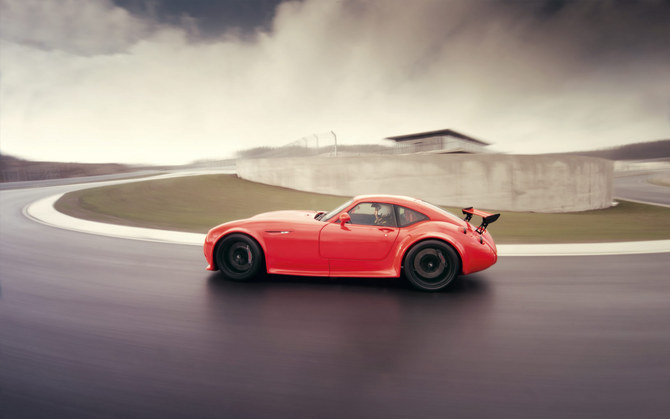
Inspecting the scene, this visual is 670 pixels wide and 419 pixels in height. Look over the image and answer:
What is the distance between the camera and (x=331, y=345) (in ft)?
9.37

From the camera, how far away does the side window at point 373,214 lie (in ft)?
13.9

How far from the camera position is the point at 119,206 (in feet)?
37.5

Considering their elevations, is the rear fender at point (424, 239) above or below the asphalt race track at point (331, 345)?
above

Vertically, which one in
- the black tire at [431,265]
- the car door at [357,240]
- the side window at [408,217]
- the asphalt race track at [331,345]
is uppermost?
the side window at [408,217]

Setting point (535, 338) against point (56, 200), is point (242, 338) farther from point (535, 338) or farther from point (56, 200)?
point (56, 200)

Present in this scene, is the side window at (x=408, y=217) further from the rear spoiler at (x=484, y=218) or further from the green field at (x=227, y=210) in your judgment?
the green field at (x=227, y=210)

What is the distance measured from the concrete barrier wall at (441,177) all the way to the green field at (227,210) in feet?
5.11

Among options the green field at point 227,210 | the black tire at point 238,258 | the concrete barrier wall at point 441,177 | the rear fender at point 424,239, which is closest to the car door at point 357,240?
the rear fender at point 424,239

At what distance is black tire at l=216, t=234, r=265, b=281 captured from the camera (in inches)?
169

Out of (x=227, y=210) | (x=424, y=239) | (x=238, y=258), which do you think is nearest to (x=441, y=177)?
(x=227, y=210)

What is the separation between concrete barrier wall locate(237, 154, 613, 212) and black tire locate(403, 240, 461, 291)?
13.1m

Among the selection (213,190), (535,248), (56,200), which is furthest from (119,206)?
(535,248)

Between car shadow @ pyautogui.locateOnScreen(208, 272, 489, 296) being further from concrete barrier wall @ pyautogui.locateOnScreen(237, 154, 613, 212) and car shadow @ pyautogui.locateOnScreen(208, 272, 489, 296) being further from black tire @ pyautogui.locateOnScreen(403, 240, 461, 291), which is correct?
concrete barrier wall @ pyautogui.locateOnScreen(237, 154, 613, 212)

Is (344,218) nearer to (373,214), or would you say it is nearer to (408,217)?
(373,214)
